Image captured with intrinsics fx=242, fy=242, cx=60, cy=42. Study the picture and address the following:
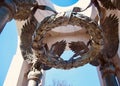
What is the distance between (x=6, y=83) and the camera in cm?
812

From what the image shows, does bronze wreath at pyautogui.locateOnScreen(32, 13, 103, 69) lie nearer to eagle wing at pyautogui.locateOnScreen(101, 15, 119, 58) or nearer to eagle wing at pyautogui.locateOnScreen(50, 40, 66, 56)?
eagle wing at pyautogui.locateOnScreen(50, 40, 66, 56)

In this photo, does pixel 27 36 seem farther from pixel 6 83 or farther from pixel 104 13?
pixel 6 83

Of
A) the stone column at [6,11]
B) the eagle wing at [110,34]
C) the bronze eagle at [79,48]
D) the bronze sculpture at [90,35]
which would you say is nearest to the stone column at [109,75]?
the bronze sculpture at [90,35]

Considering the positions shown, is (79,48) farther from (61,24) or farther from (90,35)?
(61,24)

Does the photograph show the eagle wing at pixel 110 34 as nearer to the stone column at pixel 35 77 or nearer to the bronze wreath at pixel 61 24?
the bronze wreath at pixel 61 24

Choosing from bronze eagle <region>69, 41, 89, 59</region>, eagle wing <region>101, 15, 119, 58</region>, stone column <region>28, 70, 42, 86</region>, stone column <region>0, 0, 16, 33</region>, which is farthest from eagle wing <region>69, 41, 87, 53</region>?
stone column <region>0, 0, 16, 33</region>

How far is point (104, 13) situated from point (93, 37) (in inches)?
23.2

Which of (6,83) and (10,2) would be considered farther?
(6,83)

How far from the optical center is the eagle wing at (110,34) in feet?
17.6

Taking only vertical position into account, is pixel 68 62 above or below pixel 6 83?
below

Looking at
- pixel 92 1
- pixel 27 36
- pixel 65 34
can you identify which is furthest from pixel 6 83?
pixel 92 1

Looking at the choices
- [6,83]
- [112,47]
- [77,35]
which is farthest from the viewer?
[77,35]

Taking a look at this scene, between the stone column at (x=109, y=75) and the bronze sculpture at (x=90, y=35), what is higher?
the bronze sculpture at (x=90, y=35)

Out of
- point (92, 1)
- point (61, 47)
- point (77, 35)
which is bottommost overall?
point (61, 47)
